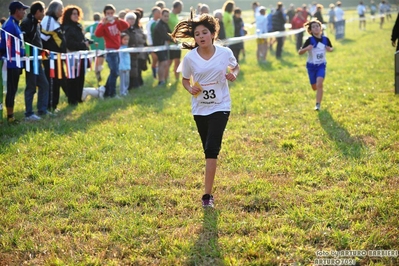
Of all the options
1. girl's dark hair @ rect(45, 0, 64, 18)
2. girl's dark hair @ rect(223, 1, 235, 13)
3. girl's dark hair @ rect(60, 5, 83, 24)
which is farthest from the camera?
girl's dark hair @ rect(223, 1, 235, 13)

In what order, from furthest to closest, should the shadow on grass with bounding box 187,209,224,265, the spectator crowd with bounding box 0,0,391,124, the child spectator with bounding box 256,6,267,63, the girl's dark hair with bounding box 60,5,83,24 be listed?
the child spectator with bounding box 256,6,267,63, the girl's dark hair with bounding box 60,5,83,24, the spectator crowd with bounding box 0,0,391,124, the shadow on grass with bounding box 187,209,224,265

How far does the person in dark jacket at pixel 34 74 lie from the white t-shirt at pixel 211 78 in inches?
195

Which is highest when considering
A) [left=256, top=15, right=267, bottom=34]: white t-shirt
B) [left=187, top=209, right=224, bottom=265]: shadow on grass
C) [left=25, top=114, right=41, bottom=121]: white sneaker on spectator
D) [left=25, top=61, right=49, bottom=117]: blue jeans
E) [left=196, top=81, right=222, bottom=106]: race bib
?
[left=256, top=15, right=267, bottom=34]: white t-shirt

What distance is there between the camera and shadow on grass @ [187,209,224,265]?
Answer: 416cm

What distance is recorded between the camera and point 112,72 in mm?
12141

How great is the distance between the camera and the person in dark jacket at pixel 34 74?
944 centimetres

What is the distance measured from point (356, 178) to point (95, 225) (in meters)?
2.95

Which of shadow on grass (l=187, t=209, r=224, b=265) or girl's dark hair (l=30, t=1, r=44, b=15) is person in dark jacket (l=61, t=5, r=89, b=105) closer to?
girl's dark hair (l=30, t=1, r=44, b=15)

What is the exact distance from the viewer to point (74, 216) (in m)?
5.14

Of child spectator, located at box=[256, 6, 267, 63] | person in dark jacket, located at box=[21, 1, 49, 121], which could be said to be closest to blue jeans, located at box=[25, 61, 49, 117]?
person in dark jacket, located at box=[21, 1, 49, 121]

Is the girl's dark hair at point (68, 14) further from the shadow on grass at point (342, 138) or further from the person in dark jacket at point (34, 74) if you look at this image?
the shadow on grass at point (342, 138)

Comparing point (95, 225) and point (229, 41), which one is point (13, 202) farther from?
point (229, 41)

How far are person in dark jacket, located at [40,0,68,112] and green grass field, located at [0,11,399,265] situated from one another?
44cm

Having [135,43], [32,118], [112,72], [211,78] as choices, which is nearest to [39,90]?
[32,118]
